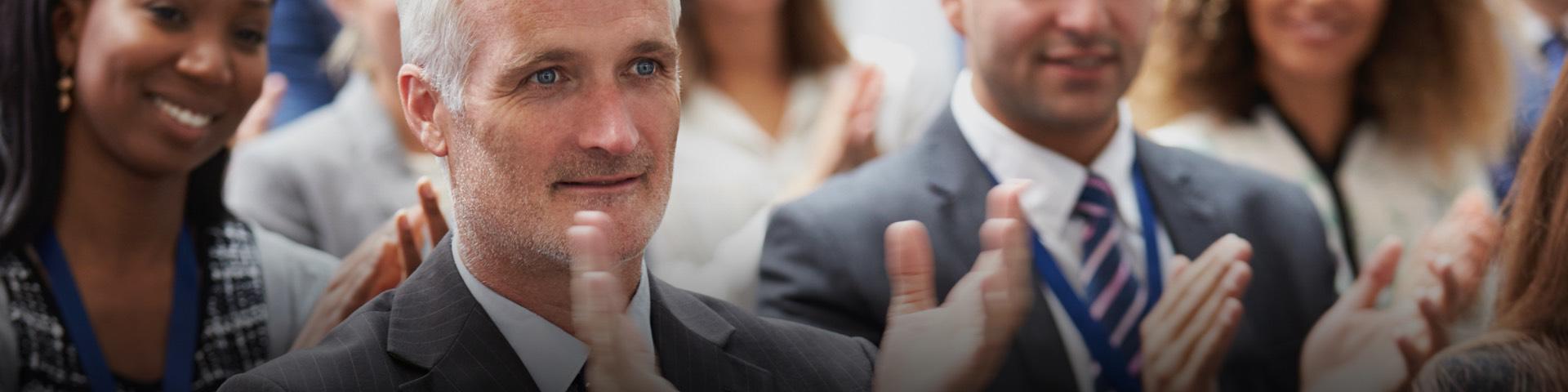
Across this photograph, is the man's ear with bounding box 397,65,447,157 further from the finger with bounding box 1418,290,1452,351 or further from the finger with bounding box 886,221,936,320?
the finger with bounding box 1418,290,1452,351

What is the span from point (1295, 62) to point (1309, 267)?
37 centimetres

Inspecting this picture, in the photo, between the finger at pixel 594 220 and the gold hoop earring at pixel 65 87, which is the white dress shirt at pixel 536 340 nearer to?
the finger at pixel 594 220

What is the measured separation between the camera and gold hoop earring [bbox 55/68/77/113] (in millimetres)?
1526

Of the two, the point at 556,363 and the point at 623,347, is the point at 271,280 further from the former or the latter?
the point at 623,347

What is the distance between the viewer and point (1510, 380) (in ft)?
5.19

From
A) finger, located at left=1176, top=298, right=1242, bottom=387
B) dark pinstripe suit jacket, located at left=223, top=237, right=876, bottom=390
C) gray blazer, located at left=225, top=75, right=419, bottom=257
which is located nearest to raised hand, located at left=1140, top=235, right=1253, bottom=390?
finger, located at left=1176, top=298, right=1242, bottom=387

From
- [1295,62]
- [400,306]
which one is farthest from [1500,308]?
[400,306]

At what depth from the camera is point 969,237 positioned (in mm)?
1626

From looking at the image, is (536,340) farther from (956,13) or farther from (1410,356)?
(1410,356)

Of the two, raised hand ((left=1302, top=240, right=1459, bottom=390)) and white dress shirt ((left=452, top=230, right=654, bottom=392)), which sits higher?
white dress shirt ((left=452, top=230, right=654, bottom=392))

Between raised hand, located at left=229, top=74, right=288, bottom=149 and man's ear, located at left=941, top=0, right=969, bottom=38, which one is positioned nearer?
man's ear, located at left=941, top=0, right=969, bottom=38

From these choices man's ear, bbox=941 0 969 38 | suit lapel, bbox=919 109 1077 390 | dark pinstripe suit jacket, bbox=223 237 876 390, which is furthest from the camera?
man's ear, bbox=941 0 969 38

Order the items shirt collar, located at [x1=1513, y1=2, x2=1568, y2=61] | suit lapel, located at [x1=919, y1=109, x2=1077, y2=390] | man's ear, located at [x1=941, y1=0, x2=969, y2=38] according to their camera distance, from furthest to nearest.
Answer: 1. shirt collar, located at [x1=1513, y1=2, x2=1568, y2=61]
2. man's ear, located at [x1=941, y1=0, x2=969, y2=38]
3. suit lapel, located at [x1=919, y1=109, x2=1077, y2=390]

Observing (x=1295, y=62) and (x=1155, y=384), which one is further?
(x=1295, y=62)
